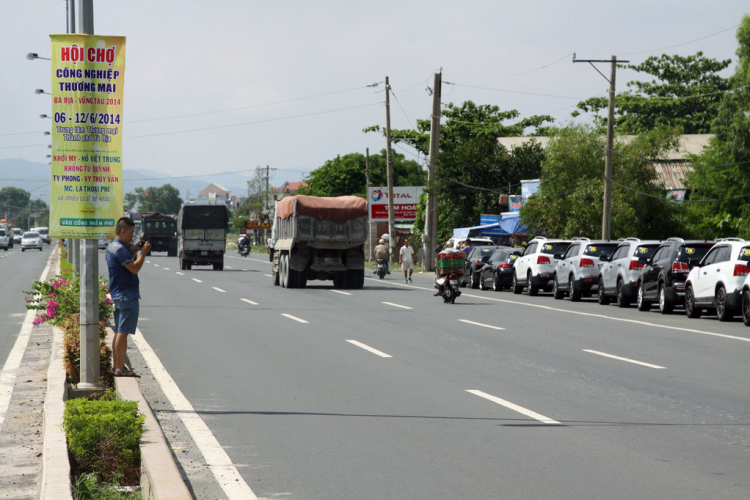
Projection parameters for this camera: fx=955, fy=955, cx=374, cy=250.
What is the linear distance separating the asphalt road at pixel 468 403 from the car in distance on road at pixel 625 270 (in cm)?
452

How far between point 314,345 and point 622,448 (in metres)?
7.62

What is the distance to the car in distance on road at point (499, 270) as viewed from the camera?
3175 cm

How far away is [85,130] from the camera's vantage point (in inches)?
348

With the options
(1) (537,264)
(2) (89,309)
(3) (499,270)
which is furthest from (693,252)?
(2) (89,309)

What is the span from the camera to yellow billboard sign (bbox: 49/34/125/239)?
28.7 ft

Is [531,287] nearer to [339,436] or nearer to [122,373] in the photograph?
[122,373]

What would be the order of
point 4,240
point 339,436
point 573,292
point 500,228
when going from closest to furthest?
point 339,436
point 573,292
point 500,228
point 4,240

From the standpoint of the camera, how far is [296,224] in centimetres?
3005

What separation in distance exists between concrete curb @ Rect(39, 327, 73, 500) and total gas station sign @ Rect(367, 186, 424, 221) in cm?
5422

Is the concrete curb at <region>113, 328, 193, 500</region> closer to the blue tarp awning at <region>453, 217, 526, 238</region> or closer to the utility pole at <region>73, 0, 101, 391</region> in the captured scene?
the utility pole at <region>73, 0, 101, 391</region>

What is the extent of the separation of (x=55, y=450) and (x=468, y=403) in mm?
4155

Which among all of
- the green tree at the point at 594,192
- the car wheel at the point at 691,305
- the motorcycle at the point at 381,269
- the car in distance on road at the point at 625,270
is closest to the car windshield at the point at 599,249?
the car in distance on road at the point at 625,270

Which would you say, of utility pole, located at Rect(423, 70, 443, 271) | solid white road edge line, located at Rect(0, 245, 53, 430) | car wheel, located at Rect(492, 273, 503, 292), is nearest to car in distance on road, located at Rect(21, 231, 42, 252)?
utility pole, located at Rect(423, 70, 443, 271)

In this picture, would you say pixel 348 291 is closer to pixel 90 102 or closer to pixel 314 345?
pixel 314 345
